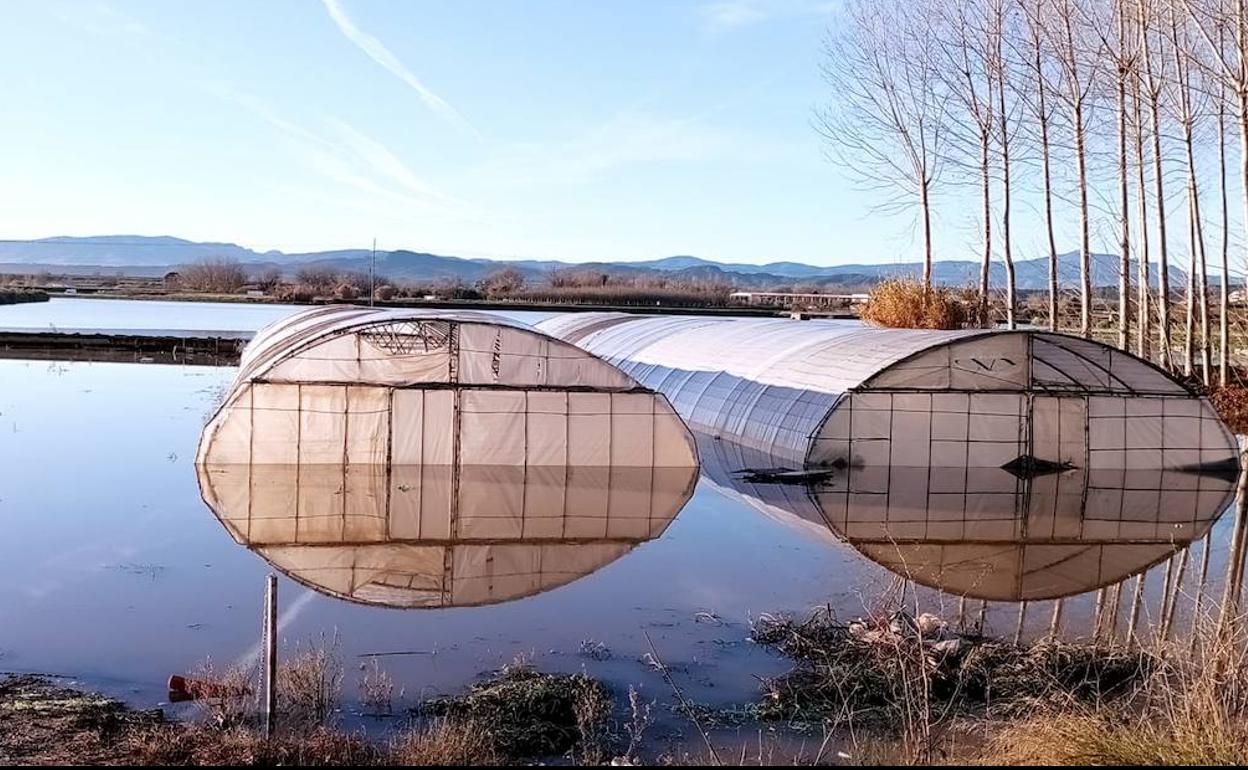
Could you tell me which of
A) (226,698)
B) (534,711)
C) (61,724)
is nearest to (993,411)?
(534,711)

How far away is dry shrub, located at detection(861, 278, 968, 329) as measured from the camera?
26.4m

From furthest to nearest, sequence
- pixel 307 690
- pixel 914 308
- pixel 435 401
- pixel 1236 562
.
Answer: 1. pixel 914 308
2. pixel 435 401
3. pixel 1236 562
4. pixel 307 690

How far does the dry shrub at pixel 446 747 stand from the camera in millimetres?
5723

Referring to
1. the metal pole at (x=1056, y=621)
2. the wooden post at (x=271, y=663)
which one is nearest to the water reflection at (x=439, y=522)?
the wooden post at (x=271, y=663)

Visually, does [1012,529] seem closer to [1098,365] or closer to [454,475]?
[1098,365]

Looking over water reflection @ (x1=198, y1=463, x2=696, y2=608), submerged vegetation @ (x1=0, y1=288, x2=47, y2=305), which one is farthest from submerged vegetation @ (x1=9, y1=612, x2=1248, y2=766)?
submerged vegetation @ (x1=0, y1=288, x2=47, y2=305)

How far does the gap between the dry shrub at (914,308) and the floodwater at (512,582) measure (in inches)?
383

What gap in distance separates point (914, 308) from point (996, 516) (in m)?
12.9

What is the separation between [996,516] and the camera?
1411 centimetres

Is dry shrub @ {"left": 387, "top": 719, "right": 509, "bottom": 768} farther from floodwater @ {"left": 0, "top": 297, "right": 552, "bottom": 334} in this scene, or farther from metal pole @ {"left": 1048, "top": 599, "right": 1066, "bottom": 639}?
floodwater @ {"left": 0, "top": 297, "right": 552, "bottom": 334}

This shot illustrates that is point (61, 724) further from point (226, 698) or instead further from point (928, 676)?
point (928, 676)

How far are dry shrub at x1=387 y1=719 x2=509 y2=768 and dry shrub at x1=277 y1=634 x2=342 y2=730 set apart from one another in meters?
0.61

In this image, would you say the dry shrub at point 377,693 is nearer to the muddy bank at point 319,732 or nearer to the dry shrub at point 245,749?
the muddy bank at point 319,732

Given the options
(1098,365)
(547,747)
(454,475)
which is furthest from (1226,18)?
(547,747)
